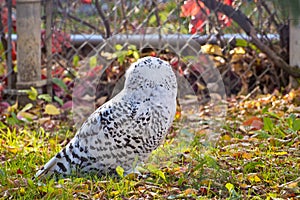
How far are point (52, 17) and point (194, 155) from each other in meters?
1.55

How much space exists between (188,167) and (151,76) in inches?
14.5

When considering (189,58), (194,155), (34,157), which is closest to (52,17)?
(189,58)

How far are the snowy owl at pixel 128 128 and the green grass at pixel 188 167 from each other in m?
0.06

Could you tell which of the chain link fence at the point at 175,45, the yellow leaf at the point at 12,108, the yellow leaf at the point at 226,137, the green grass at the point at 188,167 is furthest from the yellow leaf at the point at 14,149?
the yellow leaf at the point at 226,137

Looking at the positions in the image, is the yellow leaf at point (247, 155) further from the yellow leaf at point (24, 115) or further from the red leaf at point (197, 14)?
the yellow leaf at point (24, 115)

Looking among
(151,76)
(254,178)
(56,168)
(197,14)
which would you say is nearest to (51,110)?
(197,14)

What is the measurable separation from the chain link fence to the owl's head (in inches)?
41.3

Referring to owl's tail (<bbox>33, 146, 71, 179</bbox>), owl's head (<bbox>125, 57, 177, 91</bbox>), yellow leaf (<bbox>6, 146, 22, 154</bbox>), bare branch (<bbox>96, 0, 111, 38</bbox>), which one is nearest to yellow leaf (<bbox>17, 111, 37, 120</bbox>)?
yellow leaf (<bbox>6, 146, 22, 154</bbox>)

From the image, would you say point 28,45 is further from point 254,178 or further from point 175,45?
point 254,178

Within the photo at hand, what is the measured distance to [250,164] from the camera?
8.45 ft

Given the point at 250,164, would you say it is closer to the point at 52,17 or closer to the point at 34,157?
the point at 34,157

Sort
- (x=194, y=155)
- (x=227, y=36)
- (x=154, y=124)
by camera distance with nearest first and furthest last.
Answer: (x=154, y=124) < (x=194, y=155) < (x=227, y=36)

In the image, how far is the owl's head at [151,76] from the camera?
97.7 inches

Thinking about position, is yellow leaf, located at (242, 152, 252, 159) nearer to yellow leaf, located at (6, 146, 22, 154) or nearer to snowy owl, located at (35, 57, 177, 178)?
snowy owl, located at (35, 57, 177, 178)
